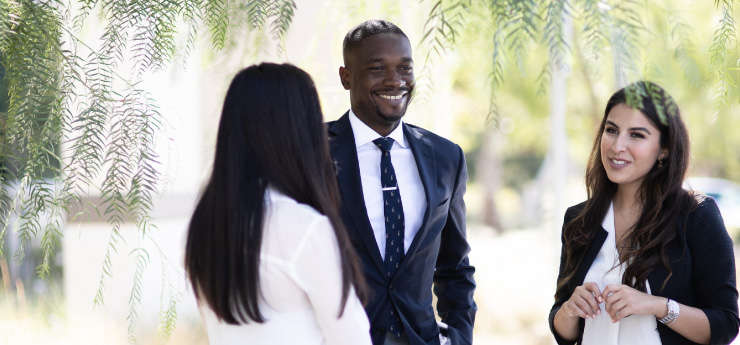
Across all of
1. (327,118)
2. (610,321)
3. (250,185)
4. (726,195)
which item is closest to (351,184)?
(250,185)

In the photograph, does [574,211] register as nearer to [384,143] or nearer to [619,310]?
[619,310]

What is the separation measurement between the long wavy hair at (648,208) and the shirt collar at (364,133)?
0.59m

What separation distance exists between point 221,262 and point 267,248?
92mm

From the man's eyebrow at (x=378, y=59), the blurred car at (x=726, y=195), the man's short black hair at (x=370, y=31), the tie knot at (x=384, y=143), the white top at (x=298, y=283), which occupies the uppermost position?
the man's short black hair at (x=370, y=31)

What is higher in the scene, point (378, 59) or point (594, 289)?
point (378, 59)

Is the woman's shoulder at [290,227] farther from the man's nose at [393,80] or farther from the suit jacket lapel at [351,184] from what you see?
the man's nose at [393,80]

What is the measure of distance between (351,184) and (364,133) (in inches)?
7.2

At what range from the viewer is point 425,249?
6.75 feet

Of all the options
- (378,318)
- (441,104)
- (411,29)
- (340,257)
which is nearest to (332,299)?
(340,257)

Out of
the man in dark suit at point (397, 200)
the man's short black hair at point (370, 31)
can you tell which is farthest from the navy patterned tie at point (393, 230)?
the man's short black hair at point (370, 31)

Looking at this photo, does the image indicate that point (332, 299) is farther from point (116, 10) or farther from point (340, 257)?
point (116, 10)

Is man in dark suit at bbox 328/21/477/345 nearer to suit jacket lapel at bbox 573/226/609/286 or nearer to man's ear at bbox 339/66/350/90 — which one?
man's ear at bbox 339/66/350/90

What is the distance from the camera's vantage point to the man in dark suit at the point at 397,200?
2.01 m

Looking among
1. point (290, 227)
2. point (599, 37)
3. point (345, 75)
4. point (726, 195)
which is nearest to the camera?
point (599, 37)
